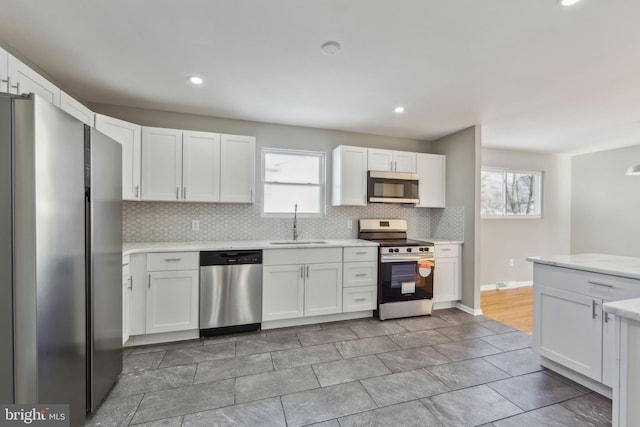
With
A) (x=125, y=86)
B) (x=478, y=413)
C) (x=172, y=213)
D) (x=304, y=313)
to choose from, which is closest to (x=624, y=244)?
(x=478, y=413)

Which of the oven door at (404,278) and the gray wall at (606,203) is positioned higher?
the gray wall at (606,203)

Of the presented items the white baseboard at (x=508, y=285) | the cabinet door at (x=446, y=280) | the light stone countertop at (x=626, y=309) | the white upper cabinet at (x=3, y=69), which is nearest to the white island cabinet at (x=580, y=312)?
the light stone countertop at (x=626, y=309)

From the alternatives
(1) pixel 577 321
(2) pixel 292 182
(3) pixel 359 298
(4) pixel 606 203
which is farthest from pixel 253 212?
(4) pixel 606 203

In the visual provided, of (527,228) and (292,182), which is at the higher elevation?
(292,182)

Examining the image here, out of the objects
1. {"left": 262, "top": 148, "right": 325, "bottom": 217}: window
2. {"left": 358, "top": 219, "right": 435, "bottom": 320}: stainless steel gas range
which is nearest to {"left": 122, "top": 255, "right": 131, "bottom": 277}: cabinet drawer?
{"left": 262, "top": 148, "right": 325, "bottom": 217}: window

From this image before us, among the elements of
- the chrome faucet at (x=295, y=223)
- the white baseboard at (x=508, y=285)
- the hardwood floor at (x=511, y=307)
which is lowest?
the hardwood floor at (x=511, y=307)

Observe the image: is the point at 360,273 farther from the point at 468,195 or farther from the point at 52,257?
the point at 52,257

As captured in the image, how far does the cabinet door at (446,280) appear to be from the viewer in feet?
11.7

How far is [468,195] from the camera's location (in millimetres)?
3592

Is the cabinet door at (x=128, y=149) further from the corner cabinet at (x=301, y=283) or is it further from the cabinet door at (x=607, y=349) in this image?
the cabinet door at (x=607, y=349)

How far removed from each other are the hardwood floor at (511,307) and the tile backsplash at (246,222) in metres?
1.13

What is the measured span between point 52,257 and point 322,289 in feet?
7.80

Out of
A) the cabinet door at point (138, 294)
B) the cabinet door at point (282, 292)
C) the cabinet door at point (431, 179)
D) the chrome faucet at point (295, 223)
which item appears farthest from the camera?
the cabinet door at point (431, 179)

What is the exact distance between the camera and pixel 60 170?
1276 millimetres
